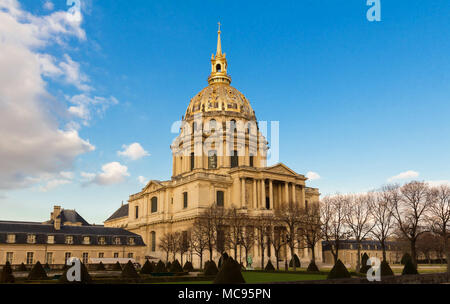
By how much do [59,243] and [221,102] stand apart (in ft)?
132

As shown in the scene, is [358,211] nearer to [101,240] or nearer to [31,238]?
[101,240]

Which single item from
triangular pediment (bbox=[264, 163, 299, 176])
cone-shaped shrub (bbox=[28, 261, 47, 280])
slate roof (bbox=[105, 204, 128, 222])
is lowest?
cone-shaped shrub (bbox=[28, 261, 47, 280])

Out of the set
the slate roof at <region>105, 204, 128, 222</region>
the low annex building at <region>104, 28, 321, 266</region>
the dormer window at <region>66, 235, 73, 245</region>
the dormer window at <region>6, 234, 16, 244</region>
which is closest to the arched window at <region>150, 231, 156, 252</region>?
the low annex building at <region>104, 28, 321, 266</region>

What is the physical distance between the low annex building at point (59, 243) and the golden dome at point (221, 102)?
94.8ft

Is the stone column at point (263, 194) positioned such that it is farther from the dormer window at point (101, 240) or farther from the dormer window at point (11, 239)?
the dormer window at point (11, 239)

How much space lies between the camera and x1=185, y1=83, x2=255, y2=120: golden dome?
288 feet

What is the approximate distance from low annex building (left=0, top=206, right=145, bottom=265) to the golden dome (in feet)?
94.8

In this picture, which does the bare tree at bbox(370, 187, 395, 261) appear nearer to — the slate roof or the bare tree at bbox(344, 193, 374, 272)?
the bare tree at bbox(344, 193, 374, 272)

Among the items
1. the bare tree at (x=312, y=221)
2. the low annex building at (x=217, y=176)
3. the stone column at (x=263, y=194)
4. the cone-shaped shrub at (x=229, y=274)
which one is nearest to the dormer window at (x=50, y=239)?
the low annex building at (x=217, y=176)

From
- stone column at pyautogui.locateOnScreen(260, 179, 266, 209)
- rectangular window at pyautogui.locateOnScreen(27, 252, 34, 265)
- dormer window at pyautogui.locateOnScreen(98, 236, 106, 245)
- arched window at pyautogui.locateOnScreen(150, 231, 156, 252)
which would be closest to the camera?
rectangular window at pyautogui.locateOnScreen(27, 252, 34, 265)

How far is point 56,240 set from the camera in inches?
2501

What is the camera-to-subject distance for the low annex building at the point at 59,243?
197 feet

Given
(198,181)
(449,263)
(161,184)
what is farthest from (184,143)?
(449,263)
